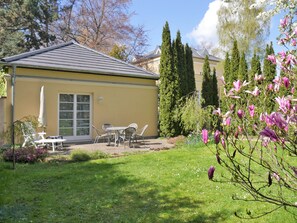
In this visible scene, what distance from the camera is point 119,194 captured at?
18.6 ft

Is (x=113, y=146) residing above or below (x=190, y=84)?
below

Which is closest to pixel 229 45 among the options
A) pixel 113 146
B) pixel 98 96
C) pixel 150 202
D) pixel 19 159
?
pixel 98 96

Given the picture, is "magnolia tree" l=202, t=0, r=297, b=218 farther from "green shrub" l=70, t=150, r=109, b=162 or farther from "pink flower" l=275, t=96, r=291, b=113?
"green shrub" l=70, t=150, r=109, b=162

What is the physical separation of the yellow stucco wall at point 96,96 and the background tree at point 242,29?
14.4 m

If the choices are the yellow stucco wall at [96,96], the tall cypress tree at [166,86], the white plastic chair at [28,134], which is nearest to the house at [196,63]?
the tall cypress tree at [166,86]

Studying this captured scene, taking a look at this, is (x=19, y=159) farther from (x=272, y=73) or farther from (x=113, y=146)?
(x=272, y=73)

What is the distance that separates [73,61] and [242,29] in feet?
60.7

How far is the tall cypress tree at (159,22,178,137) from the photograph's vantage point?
53.8 feet

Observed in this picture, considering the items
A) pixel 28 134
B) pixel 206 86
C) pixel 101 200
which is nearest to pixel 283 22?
pixel 101 200

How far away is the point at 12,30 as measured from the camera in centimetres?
2814

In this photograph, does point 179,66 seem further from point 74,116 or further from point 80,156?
point 80,156

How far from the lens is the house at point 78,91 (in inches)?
510

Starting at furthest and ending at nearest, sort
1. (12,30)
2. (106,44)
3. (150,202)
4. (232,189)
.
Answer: (106,44), (12,30), (232,189), (150,202)

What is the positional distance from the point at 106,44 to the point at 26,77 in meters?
19.5
